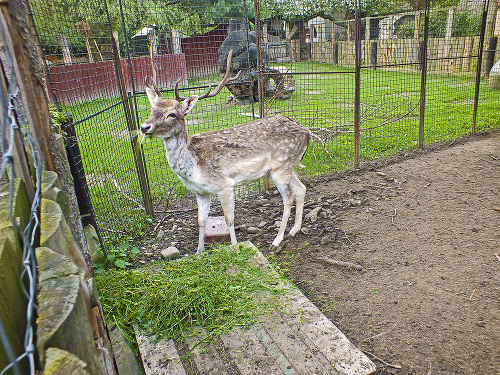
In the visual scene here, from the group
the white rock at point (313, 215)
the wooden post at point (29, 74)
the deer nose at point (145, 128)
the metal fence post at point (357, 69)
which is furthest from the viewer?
the metal fence post at point (357, 69)

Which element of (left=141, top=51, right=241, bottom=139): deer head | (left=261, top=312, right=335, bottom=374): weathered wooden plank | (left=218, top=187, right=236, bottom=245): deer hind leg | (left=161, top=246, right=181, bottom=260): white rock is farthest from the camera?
(left=218, top=187, right=236, bottom=245): deer hind leg

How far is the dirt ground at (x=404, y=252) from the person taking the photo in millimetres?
3090

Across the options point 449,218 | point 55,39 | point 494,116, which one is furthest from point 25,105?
point 494,116

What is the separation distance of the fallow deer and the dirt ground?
53 centimetres

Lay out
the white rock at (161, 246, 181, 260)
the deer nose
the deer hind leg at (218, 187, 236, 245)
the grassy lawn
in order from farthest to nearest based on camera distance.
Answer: the grassy lawn < the deer hind leg at (218, 187, 236, 245) < the white rock at (161, 246, 181, 260) < the deer nose

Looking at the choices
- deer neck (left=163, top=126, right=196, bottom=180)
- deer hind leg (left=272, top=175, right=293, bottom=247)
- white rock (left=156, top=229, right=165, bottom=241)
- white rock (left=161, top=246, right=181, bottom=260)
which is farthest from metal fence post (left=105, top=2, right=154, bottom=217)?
deer hind leg (left=272, top=175, right=293, bottom=247)

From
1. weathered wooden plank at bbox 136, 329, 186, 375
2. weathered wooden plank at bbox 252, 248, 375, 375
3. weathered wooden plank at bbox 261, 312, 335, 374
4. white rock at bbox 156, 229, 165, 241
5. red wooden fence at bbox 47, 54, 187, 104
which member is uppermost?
red wooden fence at bbox 47, 54, 187, 104

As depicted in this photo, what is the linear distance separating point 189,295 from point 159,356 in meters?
0.61

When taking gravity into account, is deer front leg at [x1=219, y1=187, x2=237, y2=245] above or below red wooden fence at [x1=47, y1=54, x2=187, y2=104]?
below

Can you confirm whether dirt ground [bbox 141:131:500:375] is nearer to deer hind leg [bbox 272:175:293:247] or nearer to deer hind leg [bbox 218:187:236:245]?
deer hind leg [bbox 272:175:293:247]

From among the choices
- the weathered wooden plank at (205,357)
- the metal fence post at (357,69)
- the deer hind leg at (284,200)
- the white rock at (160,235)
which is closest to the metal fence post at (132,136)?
the white rock at (160,235)

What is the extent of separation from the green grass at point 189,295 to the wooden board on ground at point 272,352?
0.13 metres

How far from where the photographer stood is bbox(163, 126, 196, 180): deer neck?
459 centimetres

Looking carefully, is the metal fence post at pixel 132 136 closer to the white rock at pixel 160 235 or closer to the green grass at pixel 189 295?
the white rock at pixel 160 235
